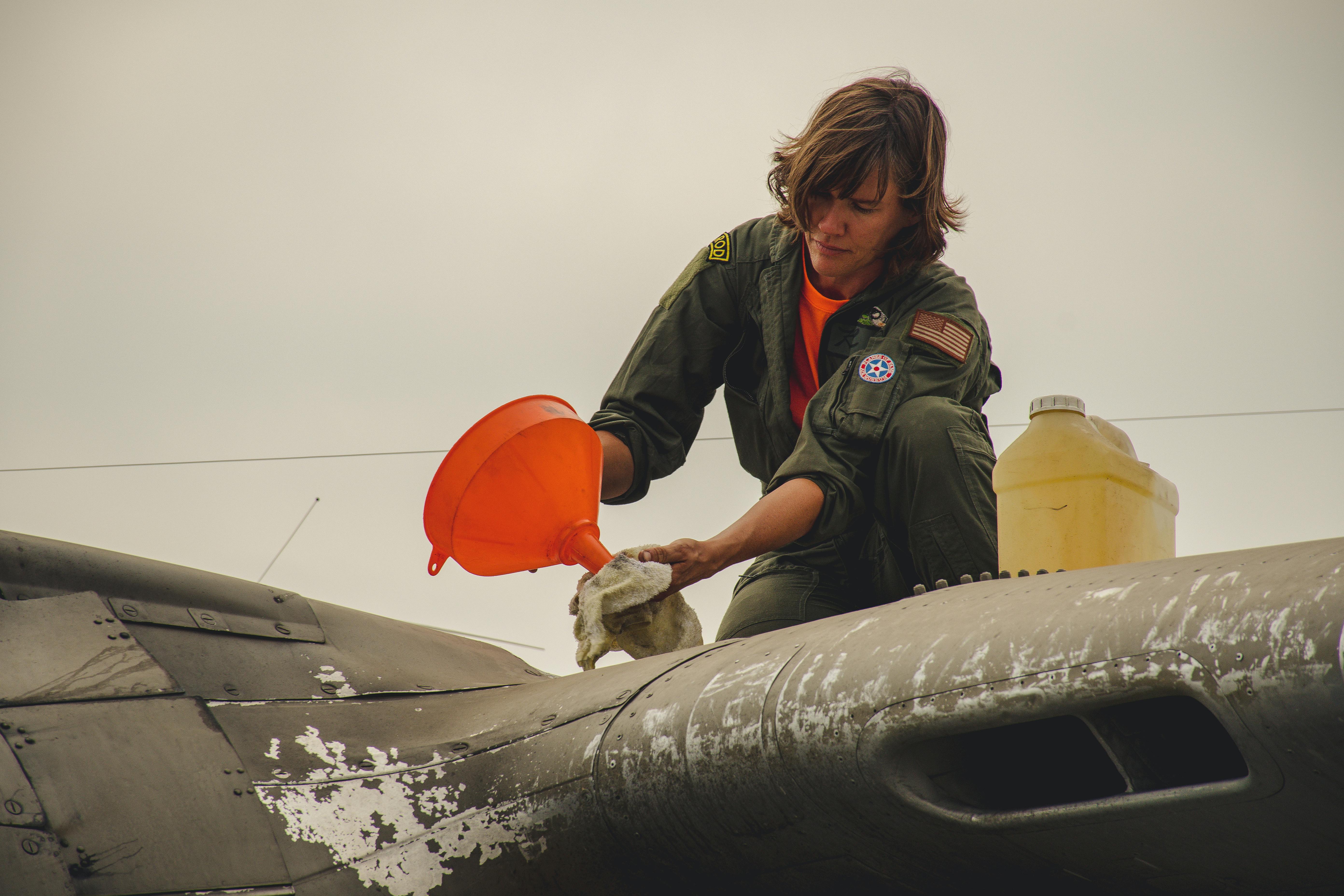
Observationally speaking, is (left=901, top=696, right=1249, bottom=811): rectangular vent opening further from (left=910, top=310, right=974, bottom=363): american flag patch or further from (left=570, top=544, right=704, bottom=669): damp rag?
(left=910, top=310, right=974, bottom=363): american flag patch

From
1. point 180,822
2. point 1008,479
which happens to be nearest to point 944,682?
point 180,822

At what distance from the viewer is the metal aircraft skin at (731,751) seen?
73 cm

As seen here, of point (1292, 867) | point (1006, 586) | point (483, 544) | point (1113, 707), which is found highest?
point (483, 544)

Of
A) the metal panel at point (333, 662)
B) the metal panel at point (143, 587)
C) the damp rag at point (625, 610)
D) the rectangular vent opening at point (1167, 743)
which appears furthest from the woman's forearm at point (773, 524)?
the rectangular vent opening at point (1167, 743)

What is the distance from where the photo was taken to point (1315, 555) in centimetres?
73

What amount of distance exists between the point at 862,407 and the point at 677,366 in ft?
1.70

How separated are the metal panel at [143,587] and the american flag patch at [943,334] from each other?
1111 millimetres

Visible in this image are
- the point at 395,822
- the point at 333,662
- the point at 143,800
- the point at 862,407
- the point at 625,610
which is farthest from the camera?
the point at 862,407

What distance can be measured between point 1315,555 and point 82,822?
100 cm

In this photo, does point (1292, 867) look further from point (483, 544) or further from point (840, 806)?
point (483, 544)

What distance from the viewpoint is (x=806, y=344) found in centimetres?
213

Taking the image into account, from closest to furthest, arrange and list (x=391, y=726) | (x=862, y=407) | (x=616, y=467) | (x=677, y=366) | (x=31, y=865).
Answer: (x=31, y=865) < (x=391, y=726) < (x=862, y=407) < (x=616, y=467) < (x=677, y=366)

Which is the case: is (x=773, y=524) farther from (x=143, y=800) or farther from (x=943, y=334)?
(x=143, y=800)

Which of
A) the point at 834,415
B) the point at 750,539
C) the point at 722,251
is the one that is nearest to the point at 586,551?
the point at 750,539
